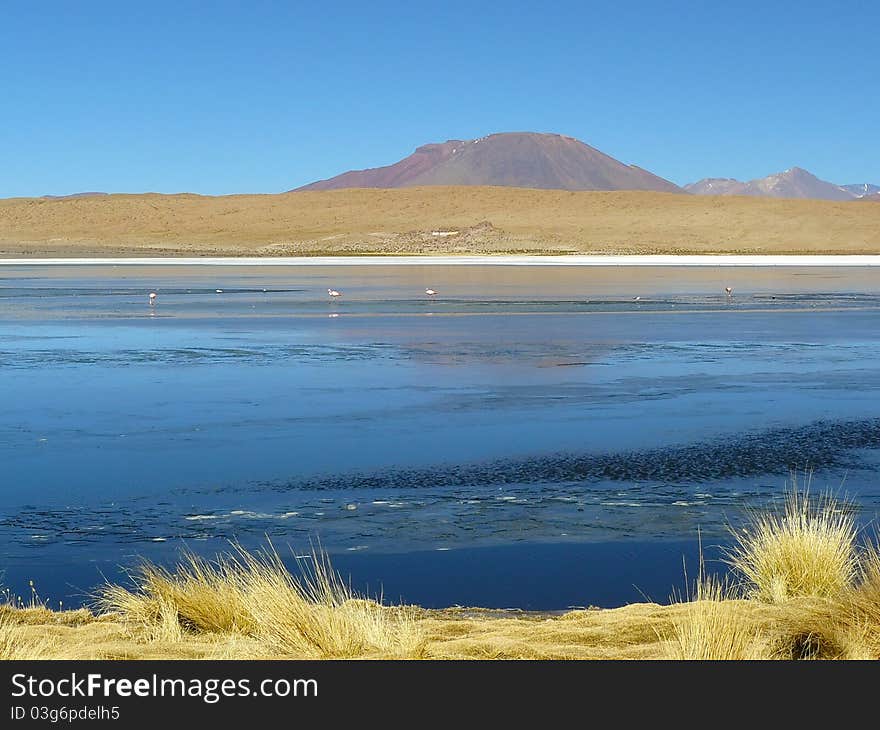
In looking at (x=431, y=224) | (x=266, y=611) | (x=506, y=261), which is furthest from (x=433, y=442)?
(x=431, y=224)

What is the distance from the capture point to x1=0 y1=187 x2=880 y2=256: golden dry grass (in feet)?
284

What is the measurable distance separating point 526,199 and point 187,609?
111m

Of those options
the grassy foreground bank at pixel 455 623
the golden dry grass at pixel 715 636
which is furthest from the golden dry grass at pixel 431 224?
the golden dry grass at pixel 715 636

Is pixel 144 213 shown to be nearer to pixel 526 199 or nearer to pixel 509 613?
pixel 526 199

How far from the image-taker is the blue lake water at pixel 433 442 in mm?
7590

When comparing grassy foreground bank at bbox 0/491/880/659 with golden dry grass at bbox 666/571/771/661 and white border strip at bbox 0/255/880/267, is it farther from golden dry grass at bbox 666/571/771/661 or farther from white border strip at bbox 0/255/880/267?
white border strip at bbox 0/255/880/267

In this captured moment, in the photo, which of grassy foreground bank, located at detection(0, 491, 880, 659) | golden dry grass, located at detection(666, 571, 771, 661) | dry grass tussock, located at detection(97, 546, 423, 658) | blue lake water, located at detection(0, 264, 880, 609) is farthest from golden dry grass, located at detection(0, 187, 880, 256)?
golden dry grass, located at detection(666, 571, 771, 661)

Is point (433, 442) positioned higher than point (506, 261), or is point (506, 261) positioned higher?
point (506, 261)

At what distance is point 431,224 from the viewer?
101 meters

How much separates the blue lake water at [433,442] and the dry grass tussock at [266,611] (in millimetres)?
565

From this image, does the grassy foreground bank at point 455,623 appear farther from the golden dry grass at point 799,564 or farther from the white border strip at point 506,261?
the white border strip at point 506,261

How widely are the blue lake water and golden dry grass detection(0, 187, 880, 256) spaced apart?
58.9 meters

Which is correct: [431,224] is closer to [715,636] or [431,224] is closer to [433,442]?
[433,442]

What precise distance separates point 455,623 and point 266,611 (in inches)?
37.2
